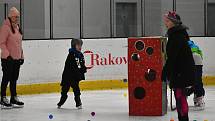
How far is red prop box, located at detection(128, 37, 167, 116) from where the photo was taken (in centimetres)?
841

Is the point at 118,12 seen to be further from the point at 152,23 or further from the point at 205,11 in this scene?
the point at 205,11

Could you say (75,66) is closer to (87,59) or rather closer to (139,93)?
(139,93)

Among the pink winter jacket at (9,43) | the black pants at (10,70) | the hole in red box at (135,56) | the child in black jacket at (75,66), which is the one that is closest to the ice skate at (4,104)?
the black pants at (10,70)

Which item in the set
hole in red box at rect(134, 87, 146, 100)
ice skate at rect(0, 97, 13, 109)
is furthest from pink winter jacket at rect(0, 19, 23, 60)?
hole in red box at rect(134, 87, 146, 100)

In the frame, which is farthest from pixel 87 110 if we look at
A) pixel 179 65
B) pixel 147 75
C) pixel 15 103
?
pixel 179 65

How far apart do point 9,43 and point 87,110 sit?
1639 millimetres

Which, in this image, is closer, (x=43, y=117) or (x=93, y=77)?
(x=43, y=117)

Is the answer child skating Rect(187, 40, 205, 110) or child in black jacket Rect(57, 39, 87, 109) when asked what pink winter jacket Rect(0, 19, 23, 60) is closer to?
child in black jacket Rect(57, 39, 87, 109)

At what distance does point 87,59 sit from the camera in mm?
13383

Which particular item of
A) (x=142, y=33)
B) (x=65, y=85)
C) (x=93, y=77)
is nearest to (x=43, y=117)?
(x=65, y=85)

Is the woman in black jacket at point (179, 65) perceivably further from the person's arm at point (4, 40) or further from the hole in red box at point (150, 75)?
the person's arm at point (4, 40)

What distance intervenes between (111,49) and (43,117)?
17.9 ft

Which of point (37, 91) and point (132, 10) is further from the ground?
point (132, 10)

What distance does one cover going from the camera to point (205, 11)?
1628 cm
